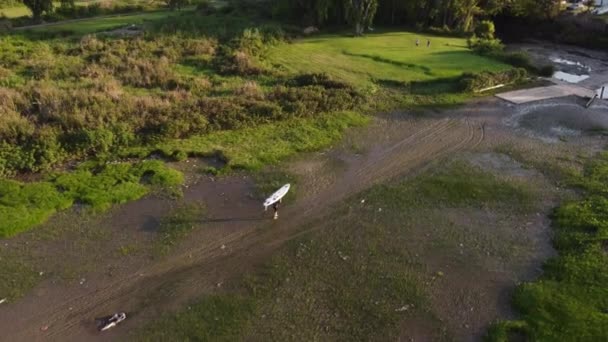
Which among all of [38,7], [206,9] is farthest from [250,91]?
[38,7]

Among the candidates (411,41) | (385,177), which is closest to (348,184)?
(385,177)

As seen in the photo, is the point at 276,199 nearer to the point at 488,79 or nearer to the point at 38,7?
the point at 488,79

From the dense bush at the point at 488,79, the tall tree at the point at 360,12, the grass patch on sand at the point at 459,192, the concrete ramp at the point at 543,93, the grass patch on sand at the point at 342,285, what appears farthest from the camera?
the tall tree at the point at 360,12

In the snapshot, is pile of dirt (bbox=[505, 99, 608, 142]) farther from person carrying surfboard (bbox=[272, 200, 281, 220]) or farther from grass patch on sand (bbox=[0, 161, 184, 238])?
grass patch on sand (bbox=[0, 161, 184, 238])

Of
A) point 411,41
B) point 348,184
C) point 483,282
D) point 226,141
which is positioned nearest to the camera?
point 483,282

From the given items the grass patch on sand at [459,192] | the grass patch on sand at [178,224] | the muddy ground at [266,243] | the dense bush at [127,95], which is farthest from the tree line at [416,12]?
the grass patch on sand at [178,224]

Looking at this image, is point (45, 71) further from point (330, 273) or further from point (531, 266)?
point (531, 266)

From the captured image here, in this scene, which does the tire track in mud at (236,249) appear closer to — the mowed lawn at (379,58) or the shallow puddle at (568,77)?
the mowed lawn at (379,58)
